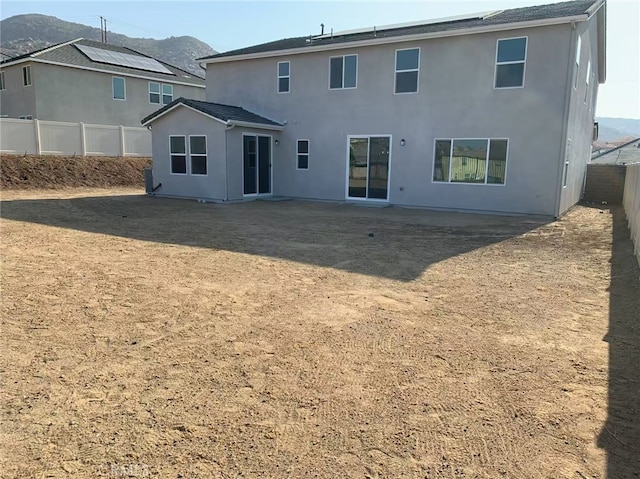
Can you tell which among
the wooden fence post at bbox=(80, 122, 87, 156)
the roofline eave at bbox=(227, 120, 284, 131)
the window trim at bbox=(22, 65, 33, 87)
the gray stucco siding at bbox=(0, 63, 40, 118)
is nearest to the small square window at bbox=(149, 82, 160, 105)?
the gray stucco siding at bbox=(0, 63, 40, 118)

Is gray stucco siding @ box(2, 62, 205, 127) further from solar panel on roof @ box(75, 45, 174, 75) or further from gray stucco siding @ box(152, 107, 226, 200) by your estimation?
gray stucco siding @ box(152, 107, 226, 200)

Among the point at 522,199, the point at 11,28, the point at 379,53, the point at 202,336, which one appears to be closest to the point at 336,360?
the point at 202,336

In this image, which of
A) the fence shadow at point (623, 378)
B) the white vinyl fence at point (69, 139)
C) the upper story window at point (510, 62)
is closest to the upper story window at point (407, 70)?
the upper story window at point (510, 62)

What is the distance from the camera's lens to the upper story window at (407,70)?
1440 centimetres

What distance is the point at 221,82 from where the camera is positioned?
18.6 meters

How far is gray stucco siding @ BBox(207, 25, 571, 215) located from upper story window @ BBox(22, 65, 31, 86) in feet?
39.6

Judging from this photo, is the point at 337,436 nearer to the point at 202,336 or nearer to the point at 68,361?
the point at 202,336

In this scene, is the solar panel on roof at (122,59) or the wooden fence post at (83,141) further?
the solar panel on roof at (122,59)

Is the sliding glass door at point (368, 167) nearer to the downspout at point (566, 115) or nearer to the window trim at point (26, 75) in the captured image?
the downspout at point (566, 115)

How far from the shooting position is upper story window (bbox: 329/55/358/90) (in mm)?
A: 15469

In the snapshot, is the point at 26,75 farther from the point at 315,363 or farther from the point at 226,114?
the point at 315,363

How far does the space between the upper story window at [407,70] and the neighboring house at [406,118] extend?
0.04 metres

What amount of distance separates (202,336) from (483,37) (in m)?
12.8

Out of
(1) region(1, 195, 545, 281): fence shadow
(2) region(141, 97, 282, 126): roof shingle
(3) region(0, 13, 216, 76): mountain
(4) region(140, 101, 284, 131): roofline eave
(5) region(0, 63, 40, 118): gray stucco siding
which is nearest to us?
(1) region(1, 195, 545, 281): fence shadow
